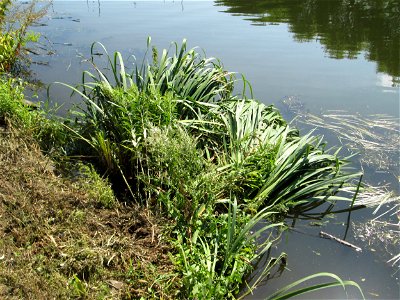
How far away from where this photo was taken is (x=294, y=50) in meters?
7.38

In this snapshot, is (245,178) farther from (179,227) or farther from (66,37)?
(66,37)

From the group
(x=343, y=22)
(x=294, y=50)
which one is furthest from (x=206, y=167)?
(x=343, y=22)

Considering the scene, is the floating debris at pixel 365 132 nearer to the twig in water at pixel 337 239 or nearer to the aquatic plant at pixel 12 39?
the twig in water at pixel 337 239

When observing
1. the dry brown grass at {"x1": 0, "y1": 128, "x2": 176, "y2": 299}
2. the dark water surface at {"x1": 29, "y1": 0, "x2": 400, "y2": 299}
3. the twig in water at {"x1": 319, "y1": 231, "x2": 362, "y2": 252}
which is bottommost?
the twig in water at {"x1": 319, "y1": 231, "x2": 362, "y2": 252}

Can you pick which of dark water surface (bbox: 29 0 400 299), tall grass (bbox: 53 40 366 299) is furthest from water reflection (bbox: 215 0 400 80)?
tall grass (bbox: 53 40 366 299)

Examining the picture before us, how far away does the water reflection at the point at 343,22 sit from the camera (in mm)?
7012

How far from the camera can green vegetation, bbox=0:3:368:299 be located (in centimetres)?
237

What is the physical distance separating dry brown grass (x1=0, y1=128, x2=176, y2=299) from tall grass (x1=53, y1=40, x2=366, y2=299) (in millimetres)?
183

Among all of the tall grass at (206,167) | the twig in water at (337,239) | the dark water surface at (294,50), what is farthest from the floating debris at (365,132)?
the twig in water at (337,239)

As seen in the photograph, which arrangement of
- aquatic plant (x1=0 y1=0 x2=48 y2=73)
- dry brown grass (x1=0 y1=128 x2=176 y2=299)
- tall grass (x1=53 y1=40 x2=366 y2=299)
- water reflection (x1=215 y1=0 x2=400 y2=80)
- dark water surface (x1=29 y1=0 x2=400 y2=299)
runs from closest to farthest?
dry brown grass (x1=0 y1=128 x2=176 y2=299)
tall grass (x1=53 y1=40 x2=366 y2=299)
dark water surface (x1=29 y1=0 x2=400 y2=299)
aquatic plant (x1=0 y1=0 x2=48 y2=73)
water reflection (x1=215 y1=0 x2=400 y2=80)

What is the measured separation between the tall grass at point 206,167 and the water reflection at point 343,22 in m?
3.10

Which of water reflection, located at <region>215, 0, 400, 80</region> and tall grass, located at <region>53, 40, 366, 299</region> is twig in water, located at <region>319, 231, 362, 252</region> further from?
water reflection, located at <region>215, 0, 400, 80</region>

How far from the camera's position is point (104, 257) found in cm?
247

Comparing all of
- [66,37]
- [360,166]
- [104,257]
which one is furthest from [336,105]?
[66,37]
